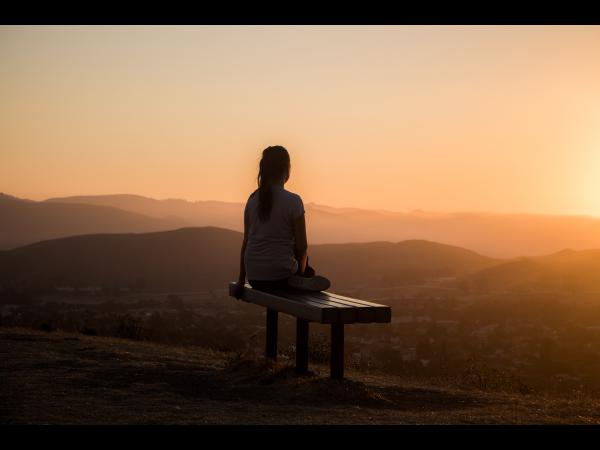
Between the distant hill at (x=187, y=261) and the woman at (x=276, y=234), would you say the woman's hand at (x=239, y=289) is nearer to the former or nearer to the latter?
the woman at (x=276, y=234)

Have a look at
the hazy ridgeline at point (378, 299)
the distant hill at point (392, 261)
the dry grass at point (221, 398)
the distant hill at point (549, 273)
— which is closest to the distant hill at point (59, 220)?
the hazy ridgeline at point (378, 299)

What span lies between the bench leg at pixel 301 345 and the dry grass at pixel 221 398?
13cm

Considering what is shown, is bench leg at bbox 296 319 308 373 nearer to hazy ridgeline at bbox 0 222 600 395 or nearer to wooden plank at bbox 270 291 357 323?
wooden plank at bbox 270 291 357 323

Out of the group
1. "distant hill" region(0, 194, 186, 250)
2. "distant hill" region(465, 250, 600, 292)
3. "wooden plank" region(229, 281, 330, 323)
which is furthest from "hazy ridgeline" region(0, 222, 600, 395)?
"distant hill" region(0, 194, 186, 250)

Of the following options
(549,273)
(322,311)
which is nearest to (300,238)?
(322,311)

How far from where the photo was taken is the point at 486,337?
28438 millimetres

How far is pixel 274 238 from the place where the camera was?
7.57m

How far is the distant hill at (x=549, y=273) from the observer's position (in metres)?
46.0

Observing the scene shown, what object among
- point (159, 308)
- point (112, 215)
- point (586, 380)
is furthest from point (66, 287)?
point (112, 215)

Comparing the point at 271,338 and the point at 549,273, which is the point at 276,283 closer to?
the point at 271,338

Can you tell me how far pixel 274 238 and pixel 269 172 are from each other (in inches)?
28.0

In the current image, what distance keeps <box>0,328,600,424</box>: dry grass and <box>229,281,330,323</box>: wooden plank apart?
2.36 feet
